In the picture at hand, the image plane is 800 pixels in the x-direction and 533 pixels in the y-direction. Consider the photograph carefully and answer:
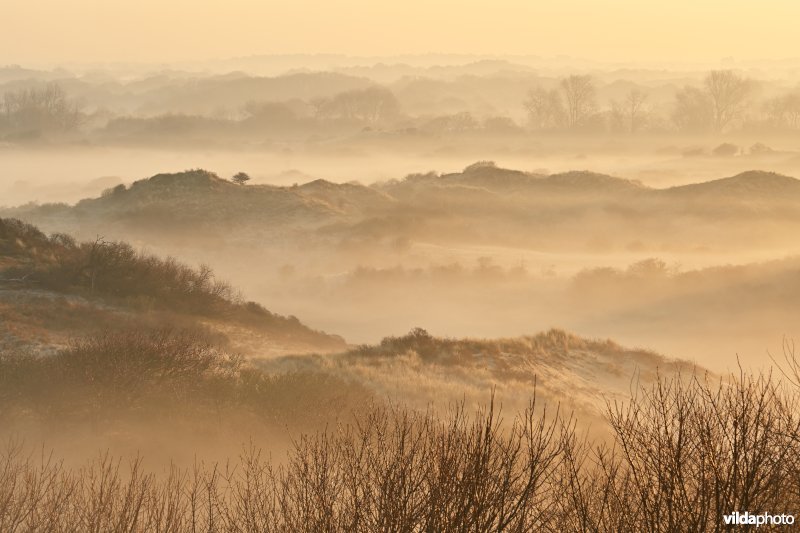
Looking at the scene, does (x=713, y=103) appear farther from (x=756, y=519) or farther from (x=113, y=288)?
(x=756, y=519)

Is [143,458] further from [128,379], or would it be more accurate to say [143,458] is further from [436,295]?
[436,295]

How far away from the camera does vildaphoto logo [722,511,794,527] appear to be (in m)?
6.47

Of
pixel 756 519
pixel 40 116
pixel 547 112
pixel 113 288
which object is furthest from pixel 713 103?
pixel 756 519

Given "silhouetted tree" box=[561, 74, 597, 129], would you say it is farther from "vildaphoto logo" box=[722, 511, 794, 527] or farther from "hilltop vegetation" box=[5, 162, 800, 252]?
"vildaphoto logo" box=[722, 511, 794, 527]

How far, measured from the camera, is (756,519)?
21.4 ft

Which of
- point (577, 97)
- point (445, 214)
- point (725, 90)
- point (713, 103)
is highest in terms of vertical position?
point (577, 97)

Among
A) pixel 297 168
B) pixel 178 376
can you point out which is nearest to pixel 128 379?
pixel 178 376

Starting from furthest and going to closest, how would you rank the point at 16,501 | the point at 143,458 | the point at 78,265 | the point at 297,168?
the point at 297,168
the point at 78,265
the point at 143,458
the point at 16,501

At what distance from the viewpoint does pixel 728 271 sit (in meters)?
47.5

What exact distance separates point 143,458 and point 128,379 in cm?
321

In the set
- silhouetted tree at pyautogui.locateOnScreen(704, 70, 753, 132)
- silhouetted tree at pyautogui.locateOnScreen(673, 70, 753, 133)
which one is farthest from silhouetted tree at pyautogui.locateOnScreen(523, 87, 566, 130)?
silhouetted tree at pyautogui.locateOnScreen(704, 70, 753, 132)

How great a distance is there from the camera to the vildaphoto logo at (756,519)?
6.47 metres

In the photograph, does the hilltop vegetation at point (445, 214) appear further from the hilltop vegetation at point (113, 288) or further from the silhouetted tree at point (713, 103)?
the silhouetted tree at point (713, 103)

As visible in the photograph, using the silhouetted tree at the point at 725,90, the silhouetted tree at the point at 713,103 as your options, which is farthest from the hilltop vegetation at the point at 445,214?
the silhouetted tree at the point at 713,103
